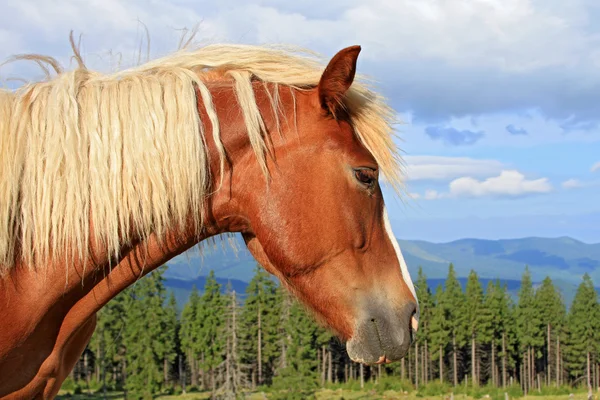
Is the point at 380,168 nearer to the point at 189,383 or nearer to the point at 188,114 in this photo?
the point at 188,114

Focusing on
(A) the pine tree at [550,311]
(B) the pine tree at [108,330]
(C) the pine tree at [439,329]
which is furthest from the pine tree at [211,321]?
(A) the pine tree at [550,311]

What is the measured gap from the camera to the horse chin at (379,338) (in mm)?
2393

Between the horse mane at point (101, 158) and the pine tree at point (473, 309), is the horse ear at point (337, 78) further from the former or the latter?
the pine tree at point (473, 309)

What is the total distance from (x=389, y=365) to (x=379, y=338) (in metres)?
64.6

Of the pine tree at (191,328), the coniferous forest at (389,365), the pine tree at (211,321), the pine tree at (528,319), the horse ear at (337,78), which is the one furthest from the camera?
the pine tree at (528,319)

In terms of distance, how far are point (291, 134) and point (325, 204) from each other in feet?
1.17

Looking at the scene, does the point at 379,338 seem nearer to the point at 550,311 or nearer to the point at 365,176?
the point at 365,176

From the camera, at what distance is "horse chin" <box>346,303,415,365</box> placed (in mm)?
2393

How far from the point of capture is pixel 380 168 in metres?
2.67

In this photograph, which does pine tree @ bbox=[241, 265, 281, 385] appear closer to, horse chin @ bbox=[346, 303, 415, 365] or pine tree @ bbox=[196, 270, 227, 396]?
pine tree @ bbox=[196, 270, 227, 396]

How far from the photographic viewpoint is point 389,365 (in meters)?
63.7

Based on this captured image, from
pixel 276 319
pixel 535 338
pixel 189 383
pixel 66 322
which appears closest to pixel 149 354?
pixel 276 319

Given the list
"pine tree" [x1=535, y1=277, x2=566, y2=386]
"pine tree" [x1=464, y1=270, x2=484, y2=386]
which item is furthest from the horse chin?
"pine tree" [x1=535, y1=277, x2=566, y2=386]

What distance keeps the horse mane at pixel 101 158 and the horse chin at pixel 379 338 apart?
2.58ft
